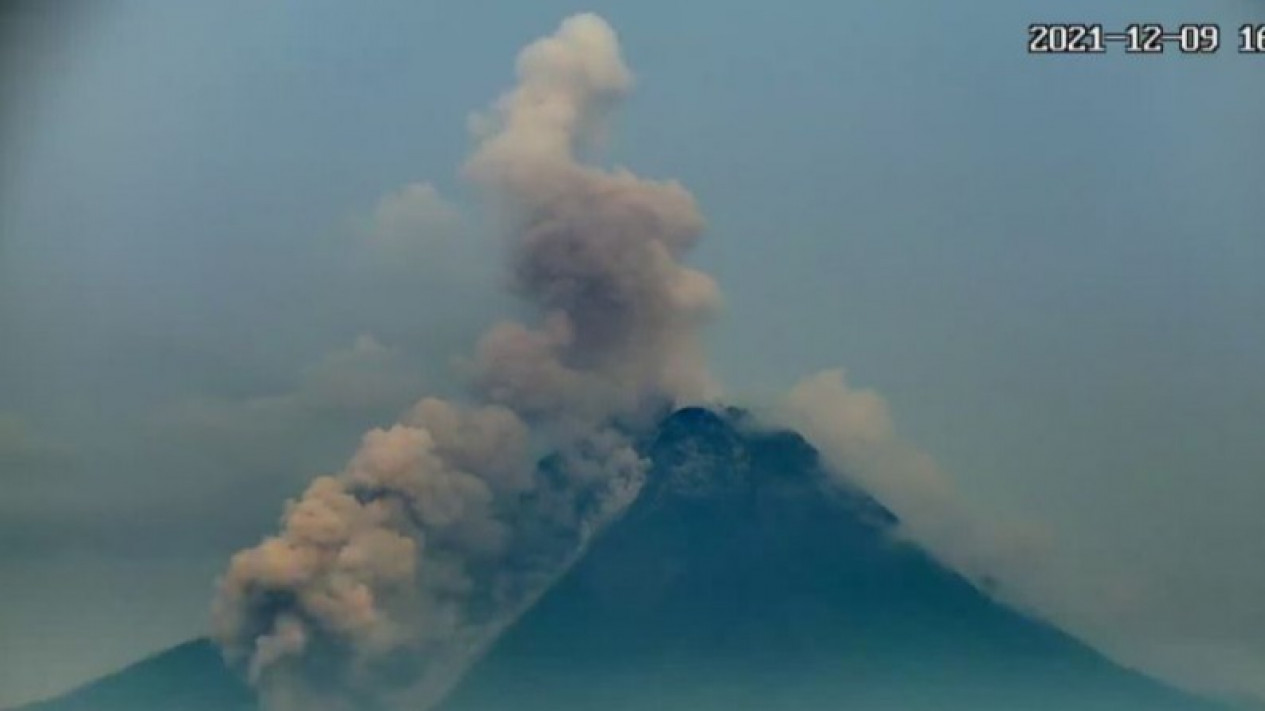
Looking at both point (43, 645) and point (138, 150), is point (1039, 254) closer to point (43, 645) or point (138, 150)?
point (138, 150)

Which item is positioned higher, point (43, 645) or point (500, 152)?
point (500, 152)

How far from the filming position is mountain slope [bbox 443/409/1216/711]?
306 cm

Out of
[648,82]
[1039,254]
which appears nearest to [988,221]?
[1039,254]

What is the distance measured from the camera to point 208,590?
3.09 metres

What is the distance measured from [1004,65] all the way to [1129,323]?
63 cm

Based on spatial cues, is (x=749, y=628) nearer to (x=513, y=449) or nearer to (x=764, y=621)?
(x=764, y=621)
